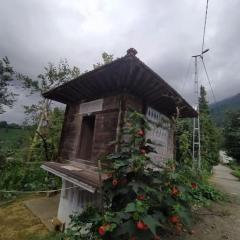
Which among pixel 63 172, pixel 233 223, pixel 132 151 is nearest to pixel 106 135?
pixel 63 172

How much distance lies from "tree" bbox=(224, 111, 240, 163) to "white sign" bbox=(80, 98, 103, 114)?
2539 cm

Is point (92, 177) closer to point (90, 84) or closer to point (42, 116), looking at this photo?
point (90, 84)

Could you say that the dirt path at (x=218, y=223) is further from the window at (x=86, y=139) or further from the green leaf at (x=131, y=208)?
the window at (x=86, y=139)

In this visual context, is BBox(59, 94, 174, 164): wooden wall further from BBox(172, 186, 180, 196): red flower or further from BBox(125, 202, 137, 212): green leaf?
BBox(125, 202, 137, 212): green leaf

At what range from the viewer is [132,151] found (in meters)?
4.02

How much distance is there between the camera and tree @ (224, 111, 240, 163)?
2828cm

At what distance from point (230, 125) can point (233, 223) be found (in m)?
27.3

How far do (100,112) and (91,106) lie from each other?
70 cm

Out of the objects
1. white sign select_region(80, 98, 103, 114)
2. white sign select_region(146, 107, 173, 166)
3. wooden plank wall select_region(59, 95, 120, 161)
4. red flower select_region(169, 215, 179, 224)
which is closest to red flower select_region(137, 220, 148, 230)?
red flower select_region(169, 215, 179, 224)

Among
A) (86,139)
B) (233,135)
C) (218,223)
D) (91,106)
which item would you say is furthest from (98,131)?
(233,135)

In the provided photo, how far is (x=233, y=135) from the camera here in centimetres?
2823

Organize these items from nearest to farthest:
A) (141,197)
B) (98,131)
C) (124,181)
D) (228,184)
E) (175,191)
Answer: (141,197) < (175,191) < (124,181) < (98,131) < (228,184)

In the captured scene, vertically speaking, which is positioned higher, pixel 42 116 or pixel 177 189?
pixel 42 116

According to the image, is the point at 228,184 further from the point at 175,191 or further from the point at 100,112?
the point at 175,191
